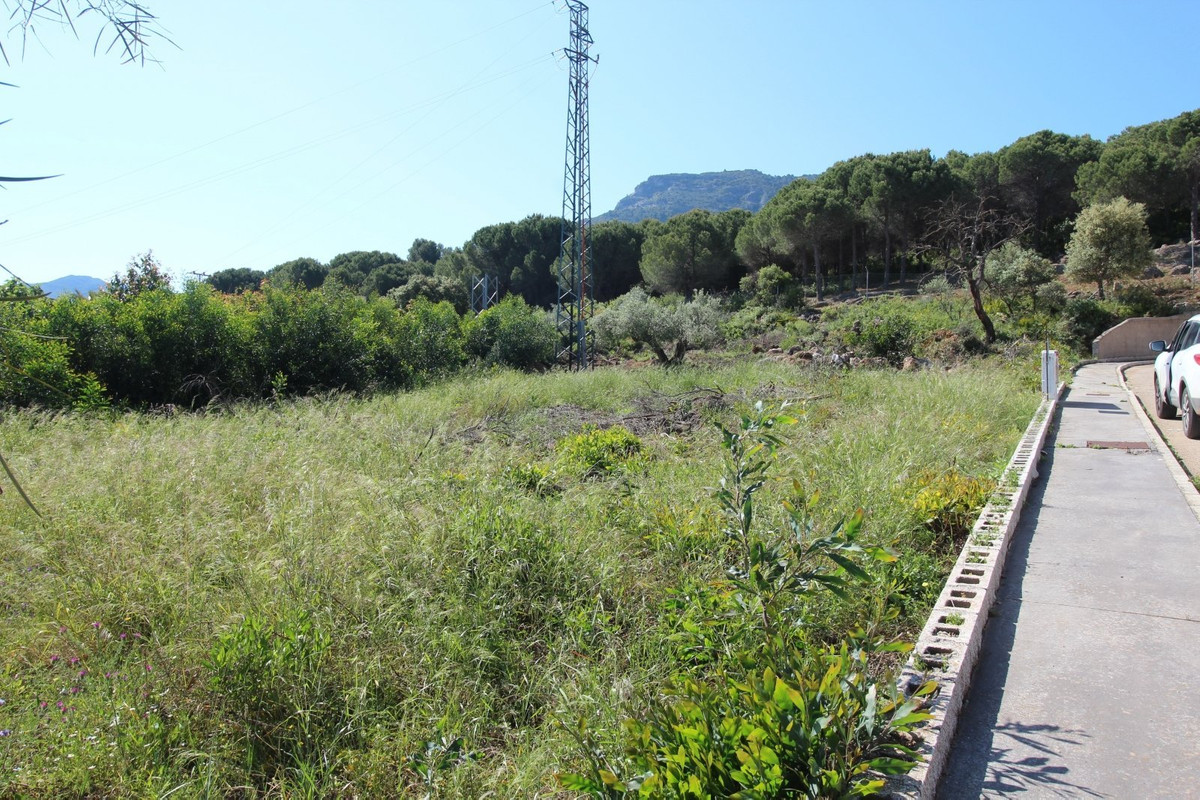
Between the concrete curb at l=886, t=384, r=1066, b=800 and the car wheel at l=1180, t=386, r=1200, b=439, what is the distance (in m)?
4.85

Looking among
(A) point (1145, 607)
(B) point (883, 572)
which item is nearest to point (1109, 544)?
(A) point (1145, 607)

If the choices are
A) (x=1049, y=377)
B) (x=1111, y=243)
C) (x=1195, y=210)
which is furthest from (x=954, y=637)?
(x=1195, y=210)

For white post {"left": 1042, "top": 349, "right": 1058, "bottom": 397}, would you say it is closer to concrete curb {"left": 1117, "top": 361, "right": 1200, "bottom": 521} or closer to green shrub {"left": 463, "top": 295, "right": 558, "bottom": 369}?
concrete curb {"left": 1117, "top": 361, "right": 1200, "bottom": 521}

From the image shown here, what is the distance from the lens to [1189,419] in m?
8.73

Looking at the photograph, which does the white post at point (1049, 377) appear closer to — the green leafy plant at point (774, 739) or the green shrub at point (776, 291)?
the green leafy plant at point (774, 739)

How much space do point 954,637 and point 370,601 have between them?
9.08 ft

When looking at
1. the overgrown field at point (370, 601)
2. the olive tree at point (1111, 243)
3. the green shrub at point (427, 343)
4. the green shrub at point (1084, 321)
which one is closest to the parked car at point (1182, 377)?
the overgrown field at point (370, 601)

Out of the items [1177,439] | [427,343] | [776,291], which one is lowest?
[1177,439]

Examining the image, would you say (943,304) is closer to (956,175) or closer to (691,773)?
(956,175)

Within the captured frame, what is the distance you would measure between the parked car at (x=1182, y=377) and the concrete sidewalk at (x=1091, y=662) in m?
3.42

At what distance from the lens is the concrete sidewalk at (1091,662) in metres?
2.53

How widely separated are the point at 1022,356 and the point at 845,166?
104 feet

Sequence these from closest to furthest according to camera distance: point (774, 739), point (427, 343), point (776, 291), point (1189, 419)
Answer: point (774, 739), point (1189, 419), point (427, 343), point (776, 291)

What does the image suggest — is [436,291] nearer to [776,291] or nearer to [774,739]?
[776,291]
